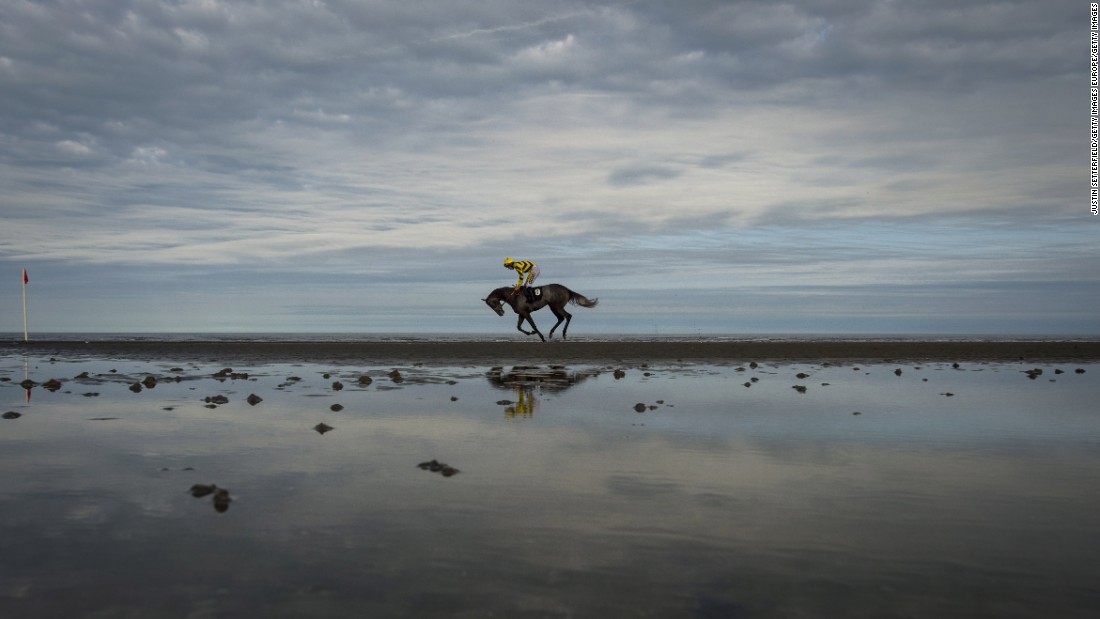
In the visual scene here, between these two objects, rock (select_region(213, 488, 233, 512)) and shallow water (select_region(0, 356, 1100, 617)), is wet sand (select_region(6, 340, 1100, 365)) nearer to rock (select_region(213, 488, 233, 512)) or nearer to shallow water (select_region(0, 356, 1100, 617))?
shallow water (select_region(0, 356, 1100, 617))

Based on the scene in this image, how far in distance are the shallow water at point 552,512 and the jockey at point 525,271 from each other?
24.7 meters

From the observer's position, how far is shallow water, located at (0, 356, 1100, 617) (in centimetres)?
386

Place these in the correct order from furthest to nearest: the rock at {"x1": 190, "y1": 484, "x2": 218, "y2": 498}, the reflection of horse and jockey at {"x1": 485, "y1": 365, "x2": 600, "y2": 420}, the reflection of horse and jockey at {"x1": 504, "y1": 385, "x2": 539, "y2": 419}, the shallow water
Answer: the reflection of horse and jockey at {"x1": 485, "y1": 365, "x2": 600, "y2": 420}
the reflection of horse and jockey at {"x1": 504, "y1": 385, "x2": 539, "y2": 419}
the rock at {"x1": 190, "y1": 484, "x2": 218, "y2": 498}
the shallow water

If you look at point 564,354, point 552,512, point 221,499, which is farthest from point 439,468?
point 564,354

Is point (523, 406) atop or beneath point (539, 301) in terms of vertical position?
beneath

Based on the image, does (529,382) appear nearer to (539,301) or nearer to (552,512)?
(552,512)

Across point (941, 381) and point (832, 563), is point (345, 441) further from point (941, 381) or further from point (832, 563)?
point (941, 381)

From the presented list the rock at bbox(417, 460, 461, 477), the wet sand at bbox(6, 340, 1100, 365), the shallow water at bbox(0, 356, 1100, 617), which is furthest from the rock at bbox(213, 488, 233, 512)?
the wet sand at bbox(6, 340, 1100, 365)

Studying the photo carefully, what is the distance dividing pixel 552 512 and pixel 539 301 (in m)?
32.3

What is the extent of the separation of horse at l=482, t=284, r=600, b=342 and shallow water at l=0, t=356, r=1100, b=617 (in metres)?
25.6

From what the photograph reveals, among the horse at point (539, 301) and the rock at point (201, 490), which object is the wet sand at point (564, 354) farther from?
the rock at point (201, 490)

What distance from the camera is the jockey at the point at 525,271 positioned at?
119 ft

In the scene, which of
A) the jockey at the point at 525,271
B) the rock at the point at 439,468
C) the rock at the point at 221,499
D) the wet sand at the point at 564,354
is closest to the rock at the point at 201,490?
the rock at the point at 221,499

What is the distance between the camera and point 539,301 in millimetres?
37688
